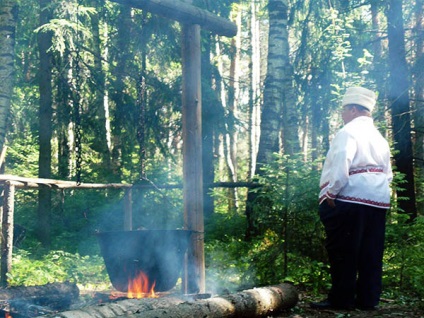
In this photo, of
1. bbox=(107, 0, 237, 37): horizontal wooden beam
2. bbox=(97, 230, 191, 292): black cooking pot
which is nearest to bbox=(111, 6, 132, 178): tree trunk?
bbox=(107, 0, 237, 37): horizontal wooden beam

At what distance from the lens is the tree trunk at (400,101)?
12.1 meters

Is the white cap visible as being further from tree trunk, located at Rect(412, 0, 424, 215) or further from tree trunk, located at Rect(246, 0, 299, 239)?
tree trunk, located at Rect(246, 0, 299, 239)

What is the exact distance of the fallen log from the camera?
4543 mm

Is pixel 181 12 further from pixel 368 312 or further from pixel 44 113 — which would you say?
pixel 44 113

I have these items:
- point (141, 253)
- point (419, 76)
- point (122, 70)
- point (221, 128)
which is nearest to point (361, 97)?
point (141, 253)

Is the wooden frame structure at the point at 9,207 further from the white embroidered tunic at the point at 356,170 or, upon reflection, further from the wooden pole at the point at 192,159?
the white embroidered tunic at the point at 356,170

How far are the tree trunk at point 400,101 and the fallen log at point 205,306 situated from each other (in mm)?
6817

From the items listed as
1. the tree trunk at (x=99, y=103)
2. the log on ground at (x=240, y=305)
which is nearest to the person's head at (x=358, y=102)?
the log on ground at (x=240, y=305)

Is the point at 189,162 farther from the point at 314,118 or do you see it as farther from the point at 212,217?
the point at 212,217

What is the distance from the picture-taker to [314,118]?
13438mm

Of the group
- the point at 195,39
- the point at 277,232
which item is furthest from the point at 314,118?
the point at 195,39

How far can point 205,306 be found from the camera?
16.5 ft

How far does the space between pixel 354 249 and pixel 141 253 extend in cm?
229

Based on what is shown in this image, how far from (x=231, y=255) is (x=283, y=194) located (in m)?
3.01
